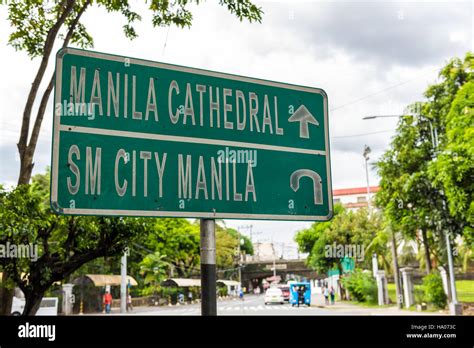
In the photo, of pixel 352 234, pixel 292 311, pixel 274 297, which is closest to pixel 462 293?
pixel 292 311

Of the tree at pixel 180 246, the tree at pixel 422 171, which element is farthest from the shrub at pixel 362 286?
the tree at pixel 180 246

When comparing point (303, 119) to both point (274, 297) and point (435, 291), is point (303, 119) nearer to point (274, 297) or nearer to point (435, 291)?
point (435, 291)

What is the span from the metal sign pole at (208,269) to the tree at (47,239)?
15.5 feet

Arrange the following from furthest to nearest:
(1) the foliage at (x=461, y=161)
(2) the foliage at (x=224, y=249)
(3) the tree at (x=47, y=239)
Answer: (2) the foliage at (x=224, y=249), (1) the foliage at (x=461, y=161), (3) the tree at (x=47, y=239)

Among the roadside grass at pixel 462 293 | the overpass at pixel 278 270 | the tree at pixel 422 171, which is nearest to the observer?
the tree at pixel 422 171

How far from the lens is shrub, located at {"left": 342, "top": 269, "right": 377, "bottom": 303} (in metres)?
29.9

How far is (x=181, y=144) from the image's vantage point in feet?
6.79

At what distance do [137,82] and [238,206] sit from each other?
70cm

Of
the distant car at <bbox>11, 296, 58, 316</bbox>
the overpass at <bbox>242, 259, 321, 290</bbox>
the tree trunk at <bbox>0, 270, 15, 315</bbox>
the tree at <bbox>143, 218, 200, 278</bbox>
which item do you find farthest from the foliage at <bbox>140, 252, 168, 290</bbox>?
the tree trunk at <bbox>0, 270, 15, 315</bbox>

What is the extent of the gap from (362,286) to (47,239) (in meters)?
26.8

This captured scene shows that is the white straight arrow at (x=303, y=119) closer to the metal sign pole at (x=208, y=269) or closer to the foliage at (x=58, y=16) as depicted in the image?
the metal sign pole at (x=208, y=269)

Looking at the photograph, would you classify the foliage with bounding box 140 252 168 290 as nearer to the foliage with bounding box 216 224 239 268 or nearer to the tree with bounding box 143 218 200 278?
the tree with bounding box 143 218 200 278

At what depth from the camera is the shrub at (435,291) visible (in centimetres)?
2069

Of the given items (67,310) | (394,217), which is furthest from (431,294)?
(67,310)
